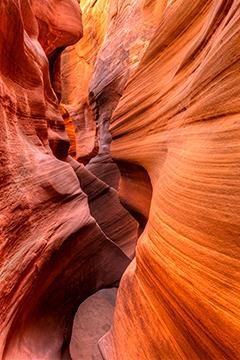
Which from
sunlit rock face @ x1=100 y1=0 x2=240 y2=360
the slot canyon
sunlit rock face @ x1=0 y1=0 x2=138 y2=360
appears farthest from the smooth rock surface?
sunlit rock face @ x1=100 y1=0 x2=240 y2=360

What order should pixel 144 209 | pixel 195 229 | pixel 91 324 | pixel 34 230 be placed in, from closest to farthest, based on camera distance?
1. pixel 195 229
2. pixel 34 230
3. pixel 144 209
4. pixel 91 324

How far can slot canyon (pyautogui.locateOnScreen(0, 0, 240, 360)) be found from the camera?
981 millimetres

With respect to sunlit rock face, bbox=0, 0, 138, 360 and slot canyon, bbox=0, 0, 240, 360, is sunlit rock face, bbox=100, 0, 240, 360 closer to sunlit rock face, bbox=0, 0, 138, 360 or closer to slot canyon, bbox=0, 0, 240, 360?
slot canyon, bbox=0, 0, 240, 360

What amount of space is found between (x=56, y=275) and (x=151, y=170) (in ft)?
4.51

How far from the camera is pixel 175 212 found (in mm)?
1234

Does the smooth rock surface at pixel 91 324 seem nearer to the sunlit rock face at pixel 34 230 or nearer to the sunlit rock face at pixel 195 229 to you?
the sunlit rock face at pixel 34 230

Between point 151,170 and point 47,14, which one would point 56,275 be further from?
point 47,14

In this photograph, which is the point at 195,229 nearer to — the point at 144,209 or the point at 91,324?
the point at 144,209

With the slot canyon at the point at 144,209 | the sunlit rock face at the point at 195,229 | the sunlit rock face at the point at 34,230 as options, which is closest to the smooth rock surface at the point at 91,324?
the slot canyon at the point at 144,209

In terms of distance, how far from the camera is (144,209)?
2752 millimetres

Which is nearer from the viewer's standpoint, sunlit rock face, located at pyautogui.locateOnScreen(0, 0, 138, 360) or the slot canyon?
the slot canyon

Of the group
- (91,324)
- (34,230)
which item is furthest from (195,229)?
(91,324)

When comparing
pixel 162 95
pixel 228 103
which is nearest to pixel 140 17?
pixel 162 95

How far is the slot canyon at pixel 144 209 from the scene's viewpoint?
98cm
